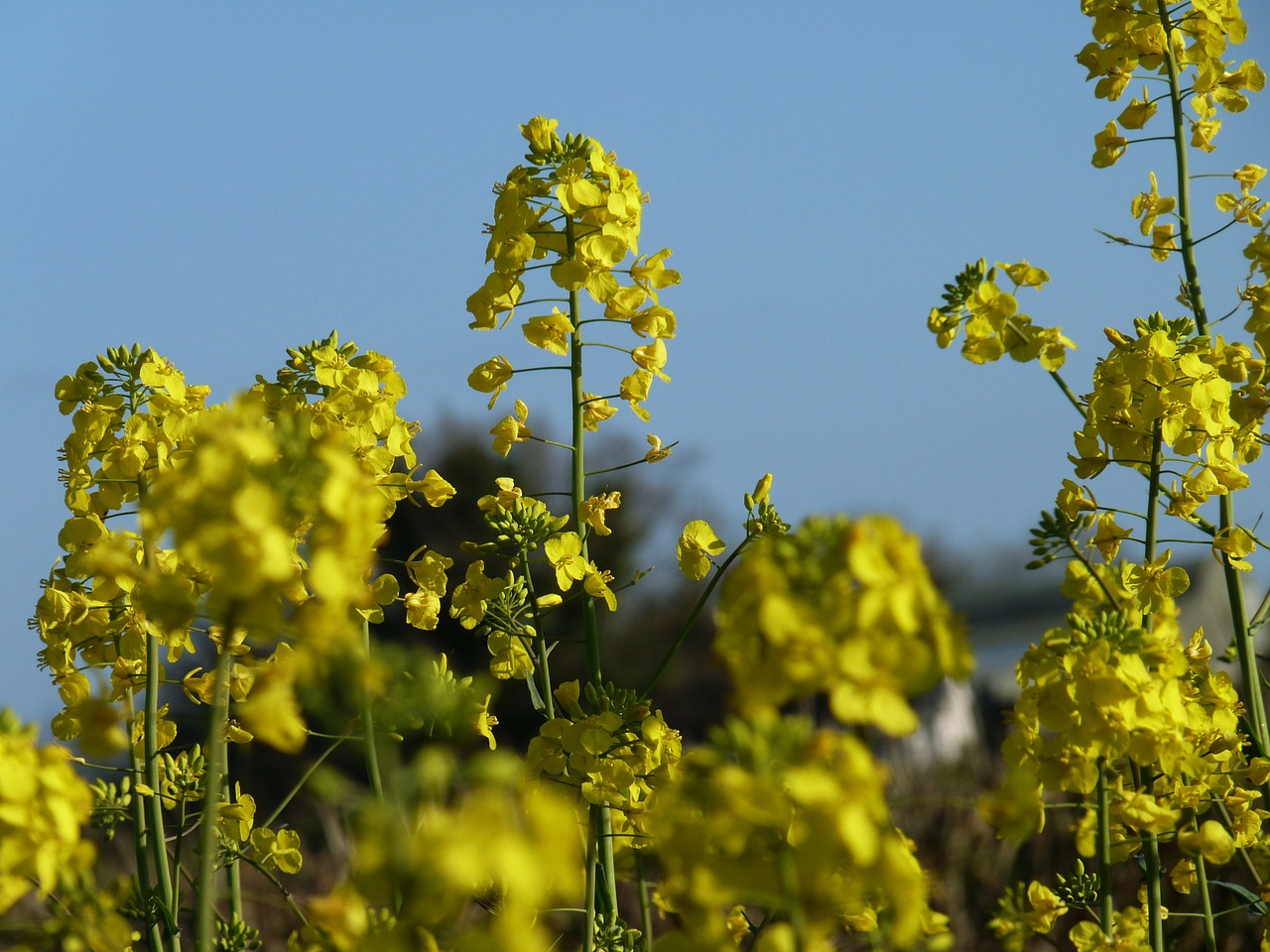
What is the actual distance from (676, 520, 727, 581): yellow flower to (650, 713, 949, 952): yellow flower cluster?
1943 millimetres

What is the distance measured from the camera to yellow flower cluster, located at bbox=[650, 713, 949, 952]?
1125mm

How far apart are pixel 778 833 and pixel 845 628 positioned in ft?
0.70

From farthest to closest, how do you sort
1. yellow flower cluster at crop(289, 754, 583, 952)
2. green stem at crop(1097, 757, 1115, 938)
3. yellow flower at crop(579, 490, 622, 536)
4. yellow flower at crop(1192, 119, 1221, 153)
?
yellow flower at crop(1192, 119, 1221, 153) < yellow flower at crop(579, 490, 622, 536) < green stem at crop(1097, 757, 1115, 938) < yellow flower cluster at crop(289, 754, 583, 952)

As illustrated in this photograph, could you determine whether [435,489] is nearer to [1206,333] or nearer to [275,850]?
[275,850]

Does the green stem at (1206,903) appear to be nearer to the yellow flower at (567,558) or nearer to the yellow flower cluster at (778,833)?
the yellow flower at (567,558)

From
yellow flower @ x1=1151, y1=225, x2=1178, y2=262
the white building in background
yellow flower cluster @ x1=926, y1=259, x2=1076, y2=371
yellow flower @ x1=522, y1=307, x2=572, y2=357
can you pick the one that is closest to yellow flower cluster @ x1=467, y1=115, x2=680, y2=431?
yellow flower @ x1=522, y1=307, x2=572, y2=357

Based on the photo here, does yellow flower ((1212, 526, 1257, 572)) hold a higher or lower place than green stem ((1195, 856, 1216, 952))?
higher

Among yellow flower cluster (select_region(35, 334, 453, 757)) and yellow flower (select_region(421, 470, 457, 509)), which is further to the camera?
yellow flower (select_region(421, 470, 457, 509))

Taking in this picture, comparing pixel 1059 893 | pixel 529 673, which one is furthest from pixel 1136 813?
pixel 529 673

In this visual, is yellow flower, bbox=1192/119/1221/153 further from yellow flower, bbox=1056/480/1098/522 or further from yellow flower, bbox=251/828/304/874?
yellow flower, bbox=251/828/304/874

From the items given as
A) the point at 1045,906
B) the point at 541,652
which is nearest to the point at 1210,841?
the point at 1045,906

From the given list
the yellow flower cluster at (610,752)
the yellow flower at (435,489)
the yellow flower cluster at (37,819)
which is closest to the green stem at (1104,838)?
the yellow flower cluster at (610,752)

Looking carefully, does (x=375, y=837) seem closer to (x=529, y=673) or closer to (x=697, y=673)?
(x=529, y=673)

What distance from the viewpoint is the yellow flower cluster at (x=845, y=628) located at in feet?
3.84
